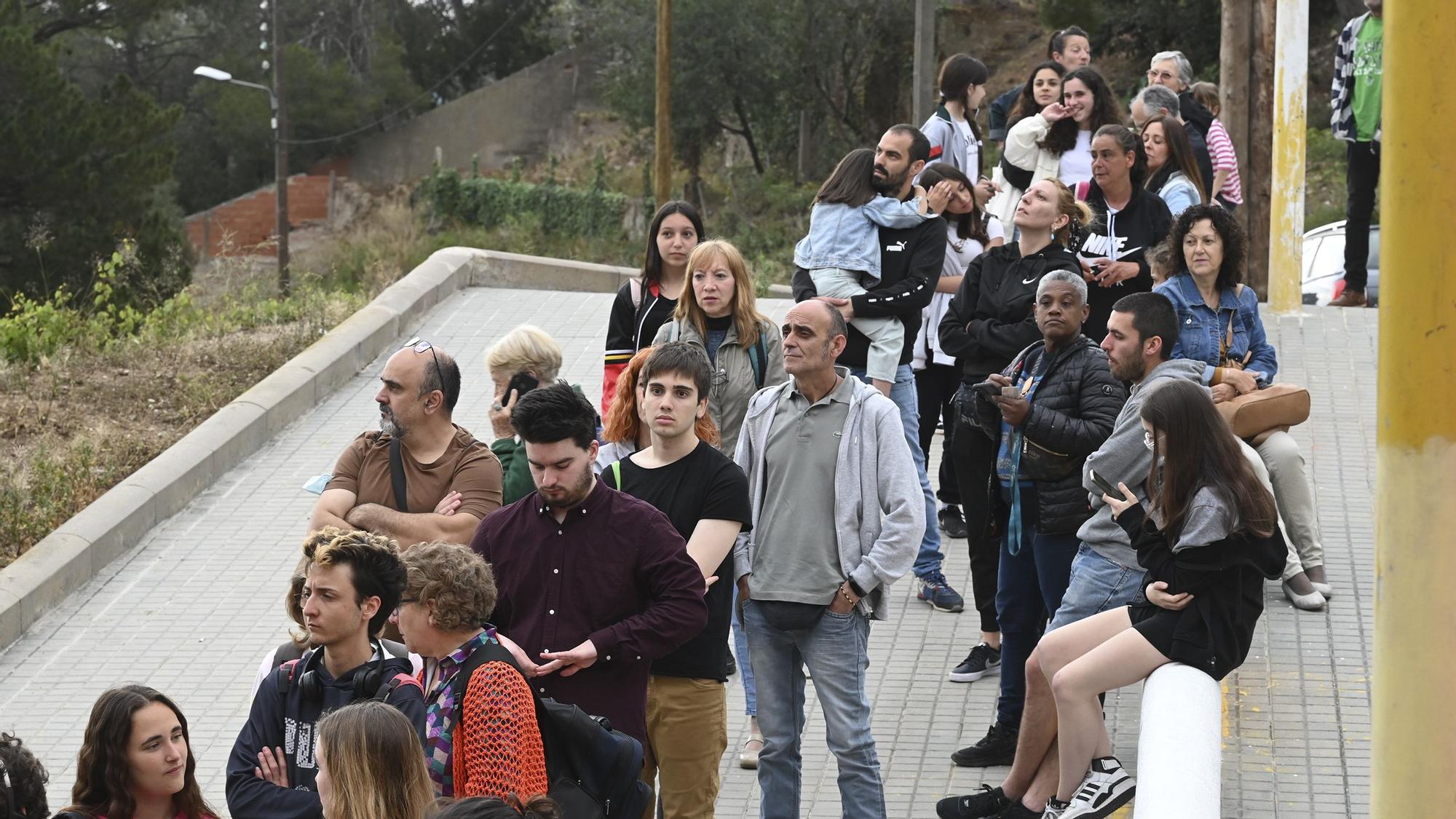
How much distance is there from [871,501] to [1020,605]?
1072 mm

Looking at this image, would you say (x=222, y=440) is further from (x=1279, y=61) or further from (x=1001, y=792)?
(x=1279, y=61)

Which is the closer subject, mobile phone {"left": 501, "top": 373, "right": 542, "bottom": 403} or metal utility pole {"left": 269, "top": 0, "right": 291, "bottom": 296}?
mobile phone {"left": 501, "top": 373, "right": 542, "bottom": 403}

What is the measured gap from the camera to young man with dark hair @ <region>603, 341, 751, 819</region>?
5285mm

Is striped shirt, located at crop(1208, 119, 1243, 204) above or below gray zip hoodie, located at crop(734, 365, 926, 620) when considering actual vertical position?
above

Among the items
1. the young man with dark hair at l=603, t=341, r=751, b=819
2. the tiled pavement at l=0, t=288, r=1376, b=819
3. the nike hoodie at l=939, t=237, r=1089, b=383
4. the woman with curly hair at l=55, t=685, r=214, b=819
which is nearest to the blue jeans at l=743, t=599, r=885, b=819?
the young man with dark hair at l=603, t=341, r=751, b=819

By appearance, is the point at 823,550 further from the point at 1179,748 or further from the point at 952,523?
the point at 952,523

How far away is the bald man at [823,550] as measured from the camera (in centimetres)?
555

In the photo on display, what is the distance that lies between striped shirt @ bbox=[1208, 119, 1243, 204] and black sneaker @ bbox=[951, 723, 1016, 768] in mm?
5143

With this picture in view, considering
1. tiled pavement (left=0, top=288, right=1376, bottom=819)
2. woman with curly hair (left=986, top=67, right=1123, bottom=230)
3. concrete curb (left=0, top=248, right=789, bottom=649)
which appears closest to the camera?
tiled pavement (left=0, top=288, right=1376, bottom=819)

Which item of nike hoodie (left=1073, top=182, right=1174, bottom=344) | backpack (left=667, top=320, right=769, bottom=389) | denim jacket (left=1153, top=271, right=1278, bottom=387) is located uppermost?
nike hoodie (left=1073, top=182, right=1174, bottom=344)

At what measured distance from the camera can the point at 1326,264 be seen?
1736 cm

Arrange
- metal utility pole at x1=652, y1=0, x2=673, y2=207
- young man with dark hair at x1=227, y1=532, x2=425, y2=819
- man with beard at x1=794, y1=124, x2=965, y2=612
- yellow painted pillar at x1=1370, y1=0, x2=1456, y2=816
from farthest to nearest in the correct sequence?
metal utility pole at x1=652, y1=0, x2=673, y2=207
man with beard at x1=794, y1=124, x2=965, y2=612
young man with dark hair at x1=227, y1=532, x2=425, y2=819
yellow painted pillar at x1=1370, y1=0, x2=1456, y2=816

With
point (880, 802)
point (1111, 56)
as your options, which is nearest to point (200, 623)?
point (880, 802)

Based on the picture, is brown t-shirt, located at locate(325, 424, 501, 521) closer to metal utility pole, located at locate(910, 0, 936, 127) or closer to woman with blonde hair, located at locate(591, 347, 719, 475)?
woman with blonde hair, located at locate(591, 347, 719, 475)
